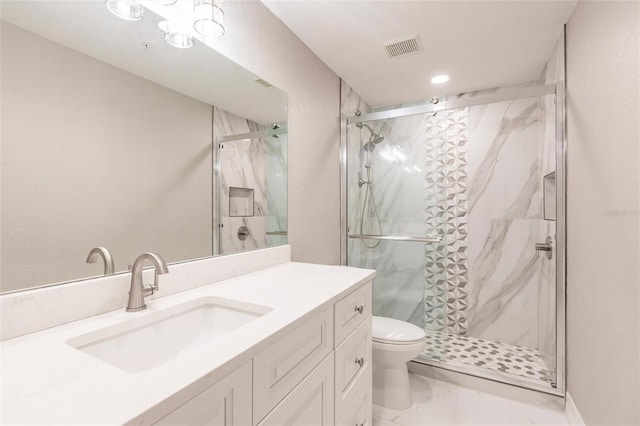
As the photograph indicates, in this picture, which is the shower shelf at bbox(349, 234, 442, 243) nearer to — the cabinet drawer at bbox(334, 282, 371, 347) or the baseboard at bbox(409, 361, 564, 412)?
the baseboard at bbox(409, 361, 564, 412)

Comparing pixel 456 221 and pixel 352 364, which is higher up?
pixel 456 221

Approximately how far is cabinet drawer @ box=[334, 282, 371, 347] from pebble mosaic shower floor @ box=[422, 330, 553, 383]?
47.0 inches

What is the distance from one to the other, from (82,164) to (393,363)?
5.81 feet

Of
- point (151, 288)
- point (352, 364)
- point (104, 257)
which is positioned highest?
point (104, 257)

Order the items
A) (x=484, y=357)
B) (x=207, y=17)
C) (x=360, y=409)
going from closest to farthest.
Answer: (x=207, y=17), (x=360, y=409), (x=484, y=357)

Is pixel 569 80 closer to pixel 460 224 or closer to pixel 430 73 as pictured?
pixel 430 73

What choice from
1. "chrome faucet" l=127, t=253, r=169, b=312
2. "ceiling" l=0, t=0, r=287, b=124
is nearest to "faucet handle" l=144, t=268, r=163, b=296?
"chrome faucet" l=127, t=253, r=169, b=312

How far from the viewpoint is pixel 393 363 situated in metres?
1.73

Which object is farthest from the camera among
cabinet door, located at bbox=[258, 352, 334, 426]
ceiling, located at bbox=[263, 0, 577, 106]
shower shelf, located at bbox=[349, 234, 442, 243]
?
shower shelf, located at bbox=[349, 234, 442, 243]

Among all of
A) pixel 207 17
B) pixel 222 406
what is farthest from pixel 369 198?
pixel 222 406

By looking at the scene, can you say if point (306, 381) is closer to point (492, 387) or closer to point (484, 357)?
point (492, 387)

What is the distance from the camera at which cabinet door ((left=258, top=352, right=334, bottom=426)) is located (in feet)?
2.39

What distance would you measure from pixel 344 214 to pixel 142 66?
170 cm

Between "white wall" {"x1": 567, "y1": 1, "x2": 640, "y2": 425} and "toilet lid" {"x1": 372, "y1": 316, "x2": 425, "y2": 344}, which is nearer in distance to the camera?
"white wall" {"x1": 567, "y1": 1, "x2": 640, "y2": 425}
